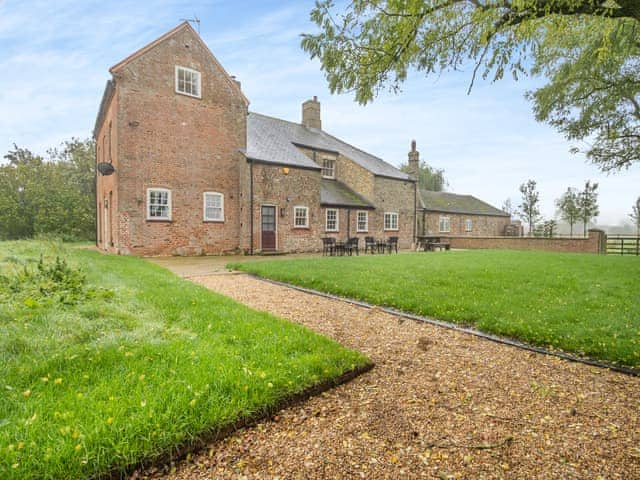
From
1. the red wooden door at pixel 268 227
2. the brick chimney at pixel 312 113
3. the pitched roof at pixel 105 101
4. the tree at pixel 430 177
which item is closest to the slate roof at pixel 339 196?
the red wooden door at pixel 268 227

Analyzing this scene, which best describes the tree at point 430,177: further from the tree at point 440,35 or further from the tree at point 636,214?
the tree at point 440,35

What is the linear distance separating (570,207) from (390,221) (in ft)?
76.6

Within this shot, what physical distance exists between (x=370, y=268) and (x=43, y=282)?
767 cm

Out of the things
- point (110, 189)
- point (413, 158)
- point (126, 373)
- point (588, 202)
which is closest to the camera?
point (126, 373)

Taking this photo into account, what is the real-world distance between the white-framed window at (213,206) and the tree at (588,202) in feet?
117

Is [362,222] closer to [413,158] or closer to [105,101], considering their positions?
[413,158]

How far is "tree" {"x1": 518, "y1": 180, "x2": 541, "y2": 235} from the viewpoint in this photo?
3984 cm

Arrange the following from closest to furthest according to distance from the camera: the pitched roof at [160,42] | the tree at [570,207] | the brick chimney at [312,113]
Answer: the pitched roof at [160,42], the brick chimney at [312,113], the tree at [570,207]

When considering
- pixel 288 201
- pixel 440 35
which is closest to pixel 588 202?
pixel 288 201

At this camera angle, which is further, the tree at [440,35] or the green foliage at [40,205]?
the green foliage at [40,205]

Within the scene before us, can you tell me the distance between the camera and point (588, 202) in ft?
112

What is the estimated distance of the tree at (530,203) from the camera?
3984cm

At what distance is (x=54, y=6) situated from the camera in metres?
5.71

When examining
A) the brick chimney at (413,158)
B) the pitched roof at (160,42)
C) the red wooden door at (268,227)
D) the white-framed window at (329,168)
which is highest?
the pitched roof at (160,42)
